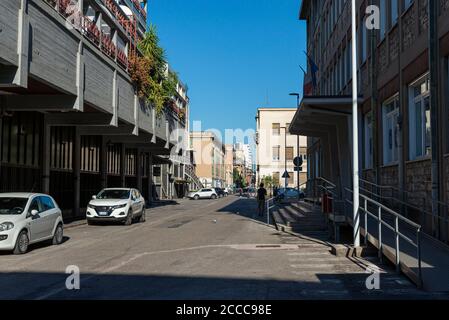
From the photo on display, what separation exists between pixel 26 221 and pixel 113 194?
11.4 metres

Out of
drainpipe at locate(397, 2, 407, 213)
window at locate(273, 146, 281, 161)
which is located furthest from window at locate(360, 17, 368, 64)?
window at locate(273, 146, 281, 161)

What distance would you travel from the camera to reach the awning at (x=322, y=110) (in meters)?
18.3

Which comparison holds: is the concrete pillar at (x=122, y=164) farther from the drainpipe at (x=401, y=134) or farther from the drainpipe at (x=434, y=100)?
the drainpipe at (x=434, y=100)

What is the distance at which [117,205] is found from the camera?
24000mm

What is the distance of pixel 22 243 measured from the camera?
13914mm

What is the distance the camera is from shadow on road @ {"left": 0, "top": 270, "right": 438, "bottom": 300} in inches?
327

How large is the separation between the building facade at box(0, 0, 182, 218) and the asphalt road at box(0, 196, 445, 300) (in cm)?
610

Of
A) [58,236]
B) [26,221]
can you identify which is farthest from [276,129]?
[26,221]

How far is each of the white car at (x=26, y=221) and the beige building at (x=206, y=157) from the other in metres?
92.7

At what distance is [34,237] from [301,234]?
8855 millimetres

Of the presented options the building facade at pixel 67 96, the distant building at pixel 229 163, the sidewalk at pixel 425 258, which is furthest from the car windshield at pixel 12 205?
the distant building at pixel 229 163

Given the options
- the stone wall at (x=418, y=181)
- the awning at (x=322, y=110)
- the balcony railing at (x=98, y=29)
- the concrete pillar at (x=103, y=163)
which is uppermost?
the balcony railing at (x=98, y=29)

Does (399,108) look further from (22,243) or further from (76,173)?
(76,173)
